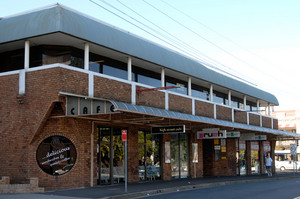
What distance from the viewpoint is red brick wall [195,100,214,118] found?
1020 inches

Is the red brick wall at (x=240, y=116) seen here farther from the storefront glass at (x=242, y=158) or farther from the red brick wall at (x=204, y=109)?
the red brick wall at (x=204, y=109)

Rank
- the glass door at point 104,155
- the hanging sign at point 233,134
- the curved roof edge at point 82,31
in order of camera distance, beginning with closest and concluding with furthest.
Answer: the curved roof edge at point 82,31 < the glass door at point 104,155 < the hanging sign at point 233,134

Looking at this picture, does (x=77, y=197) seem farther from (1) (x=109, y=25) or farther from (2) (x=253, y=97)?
(2) (x=253, y=97)

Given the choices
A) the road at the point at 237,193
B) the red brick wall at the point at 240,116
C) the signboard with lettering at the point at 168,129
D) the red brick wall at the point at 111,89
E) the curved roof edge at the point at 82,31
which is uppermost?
the curved roof edge at the point at 82,31

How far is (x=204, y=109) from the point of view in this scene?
26750mm

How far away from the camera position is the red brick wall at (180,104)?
76.2 feet

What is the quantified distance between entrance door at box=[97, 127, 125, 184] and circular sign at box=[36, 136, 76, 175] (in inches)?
93.2

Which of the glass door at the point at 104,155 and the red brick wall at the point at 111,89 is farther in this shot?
the glass door at the point at 104,155

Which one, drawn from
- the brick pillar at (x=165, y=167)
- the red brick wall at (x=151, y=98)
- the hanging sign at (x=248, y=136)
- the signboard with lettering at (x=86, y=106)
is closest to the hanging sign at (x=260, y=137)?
the hanging sign at (x=248, y=136)

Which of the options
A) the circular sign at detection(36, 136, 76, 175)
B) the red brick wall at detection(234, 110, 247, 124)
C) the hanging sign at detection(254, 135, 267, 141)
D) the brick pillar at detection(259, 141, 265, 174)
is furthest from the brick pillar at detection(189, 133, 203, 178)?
the circular sign at detection(36, 136, 76, 175)

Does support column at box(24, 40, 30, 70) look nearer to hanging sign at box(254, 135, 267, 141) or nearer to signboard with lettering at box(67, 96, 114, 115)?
signboard with lettering at box(67, 96, 114, 115)

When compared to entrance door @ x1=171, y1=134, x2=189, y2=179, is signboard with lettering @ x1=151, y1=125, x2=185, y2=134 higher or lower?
higher

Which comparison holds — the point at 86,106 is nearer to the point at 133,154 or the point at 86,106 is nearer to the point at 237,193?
the point at 133,154

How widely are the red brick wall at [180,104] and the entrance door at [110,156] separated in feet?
12.9
